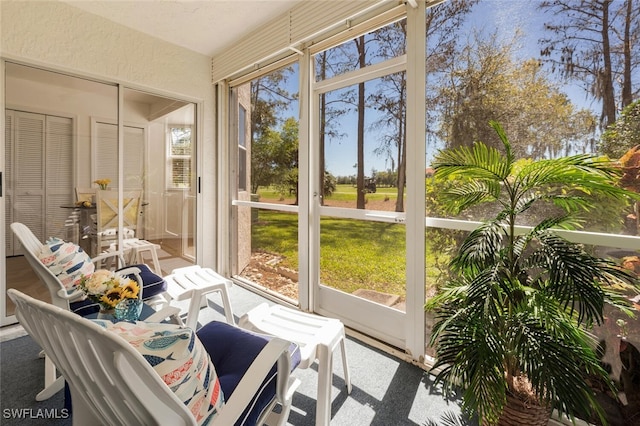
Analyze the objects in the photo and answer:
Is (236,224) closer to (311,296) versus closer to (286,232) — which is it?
(286,232)

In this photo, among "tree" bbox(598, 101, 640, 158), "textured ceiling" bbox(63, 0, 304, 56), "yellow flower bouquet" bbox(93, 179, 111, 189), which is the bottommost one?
"yellow flower bouquet" bbox(93, 179, 111, 189)

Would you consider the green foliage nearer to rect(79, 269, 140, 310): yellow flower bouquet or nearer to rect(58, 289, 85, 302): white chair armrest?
rect(79, 269, 140, 310): yellow flower bouquet

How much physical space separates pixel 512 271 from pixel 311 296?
190 cm

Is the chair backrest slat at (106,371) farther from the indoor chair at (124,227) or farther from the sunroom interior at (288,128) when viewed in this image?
the indoor chair at (124,227)

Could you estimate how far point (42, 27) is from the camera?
259cm

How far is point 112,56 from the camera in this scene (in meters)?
3.01

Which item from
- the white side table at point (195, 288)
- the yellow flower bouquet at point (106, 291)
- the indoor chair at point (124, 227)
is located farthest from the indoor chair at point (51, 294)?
the indoor chair at point (124, 227)

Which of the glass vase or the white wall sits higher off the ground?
the white wall

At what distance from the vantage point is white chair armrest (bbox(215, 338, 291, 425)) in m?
0.89

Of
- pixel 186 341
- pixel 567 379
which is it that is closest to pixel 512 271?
pixel 567 379

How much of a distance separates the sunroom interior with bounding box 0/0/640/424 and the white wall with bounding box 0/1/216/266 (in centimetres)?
1

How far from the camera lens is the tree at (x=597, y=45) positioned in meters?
1.40

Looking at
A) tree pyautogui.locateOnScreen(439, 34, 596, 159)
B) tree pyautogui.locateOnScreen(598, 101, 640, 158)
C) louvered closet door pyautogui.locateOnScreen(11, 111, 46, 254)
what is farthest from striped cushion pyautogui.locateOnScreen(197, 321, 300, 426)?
louvered closet door pyautogui.locateOnScreen(11, 111, 46, 254)

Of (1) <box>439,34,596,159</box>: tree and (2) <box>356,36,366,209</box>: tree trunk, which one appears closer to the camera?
(1) <box>439,34,596,159</box>: tree
